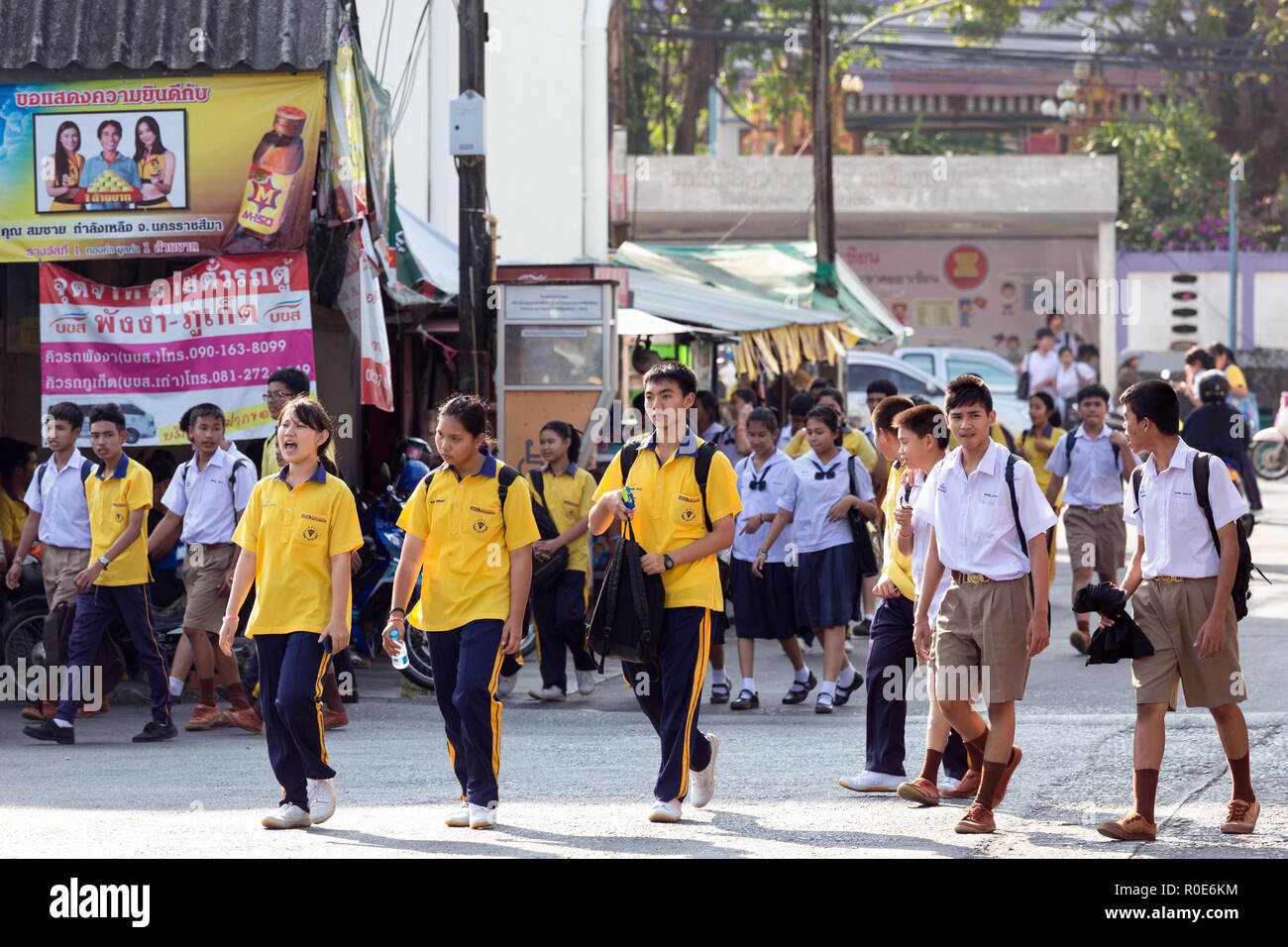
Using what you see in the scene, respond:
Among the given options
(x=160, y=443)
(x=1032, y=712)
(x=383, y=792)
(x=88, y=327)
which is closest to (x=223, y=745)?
(x=383, y=792)

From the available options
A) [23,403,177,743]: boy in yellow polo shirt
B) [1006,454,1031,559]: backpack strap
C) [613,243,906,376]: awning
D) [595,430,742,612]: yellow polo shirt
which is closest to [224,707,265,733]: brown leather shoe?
[23,403,177,743]: boy in yellow polo shirt

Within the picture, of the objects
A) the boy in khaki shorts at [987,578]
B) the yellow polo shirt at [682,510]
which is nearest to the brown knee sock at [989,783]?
the boy in khaki shorts at [987,578]

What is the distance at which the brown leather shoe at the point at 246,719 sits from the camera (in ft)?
31.6

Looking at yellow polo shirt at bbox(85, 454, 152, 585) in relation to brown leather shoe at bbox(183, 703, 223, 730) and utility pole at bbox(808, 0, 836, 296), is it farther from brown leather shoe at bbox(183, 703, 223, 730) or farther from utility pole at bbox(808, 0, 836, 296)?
utility pole at bbox(808, 0, 836, 296)

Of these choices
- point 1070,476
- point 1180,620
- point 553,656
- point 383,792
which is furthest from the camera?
point 1070,476

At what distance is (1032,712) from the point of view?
9789 millimetres

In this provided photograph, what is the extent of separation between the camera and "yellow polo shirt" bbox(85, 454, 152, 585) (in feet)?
31.2

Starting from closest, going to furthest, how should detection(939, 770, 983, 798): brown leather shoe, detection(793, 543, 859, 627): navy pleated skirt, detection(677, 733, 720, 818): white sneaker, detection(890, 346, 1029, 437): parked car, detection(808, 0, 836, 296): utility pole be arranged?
detection(677, 733, 720, 818): white sneaker → detection(939, 770, 983, 798): brown leather shoe → detection(793, 543, 859, 627): navy pleated skirt → detection(808, 0, 836, 296): utility pole → detection(890, 346, 1029, 437): parked car

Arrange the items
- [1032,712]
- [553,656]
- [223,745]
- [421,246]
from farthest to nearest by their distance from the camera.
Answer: [421,246] < [553,656] < [1032,712] < [223,745]

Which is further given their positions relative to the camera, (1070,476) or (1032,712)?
(1070,476)

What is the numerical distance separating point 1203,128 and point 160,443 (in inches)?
1315

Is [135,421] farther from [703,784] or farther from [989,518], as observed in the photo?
[989,518]

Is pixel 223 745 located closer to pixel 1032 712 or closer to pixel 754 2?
pixel 1032 712

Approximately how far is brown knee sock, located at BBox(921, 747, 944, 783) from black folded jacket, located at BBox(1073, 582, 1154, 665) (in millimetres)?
1024
